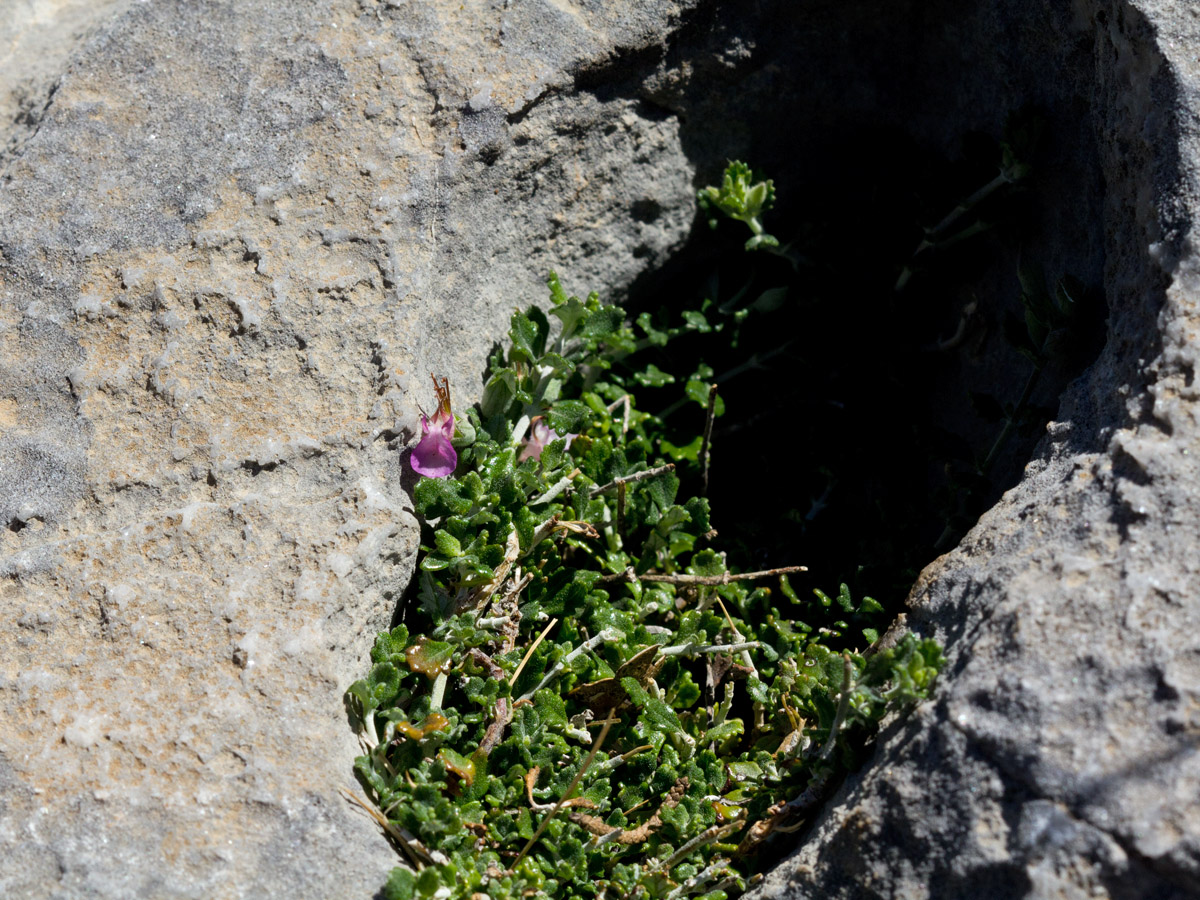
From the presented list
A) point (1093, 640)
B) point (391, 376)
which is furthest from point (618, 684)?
point (1093, 640)

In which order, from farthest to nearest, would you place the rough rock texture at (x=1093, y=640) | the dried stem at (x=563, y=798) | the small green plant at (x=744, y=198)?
the small green plant at (x=744, y=198), the dried stem at (x=563, y=798), the rough rock texture at (x=1093, y=640)

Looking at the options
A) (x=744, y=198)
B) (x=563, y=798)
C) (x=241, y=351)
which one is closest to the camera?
(x=563, y=798)

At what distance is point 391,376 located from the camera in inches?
89.4

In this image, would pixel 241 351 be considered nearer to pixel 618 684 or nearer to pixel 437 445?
pixel 437 445

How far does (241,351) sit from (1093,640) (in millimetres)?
1821

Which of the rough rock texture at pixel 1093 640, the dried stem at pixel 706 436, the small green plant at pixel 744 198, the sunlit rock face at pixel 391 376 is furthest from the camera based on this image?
the small green plant at pixel 744 198

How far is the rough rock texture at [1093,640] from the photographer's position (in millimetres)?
1540

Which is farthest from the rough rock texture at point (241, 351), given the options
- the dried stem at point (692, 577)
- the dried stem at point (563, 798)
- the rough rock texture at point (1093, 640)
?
the rough rock texture at point (1093, 640)

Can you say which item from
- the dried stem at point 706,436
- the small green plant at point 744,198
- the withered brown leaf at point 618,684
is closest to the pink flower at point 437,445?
the withered brown leaf at point 618,684

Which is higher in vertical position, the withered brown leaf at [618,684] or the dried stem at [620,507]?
the dried stem at [620,507]

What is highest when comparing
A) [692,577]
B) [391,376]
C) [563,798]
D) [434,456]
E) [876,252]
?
[876,252]

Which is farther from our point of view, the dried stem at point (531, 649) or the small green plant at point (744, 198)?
the small green plant at point (744, 198)

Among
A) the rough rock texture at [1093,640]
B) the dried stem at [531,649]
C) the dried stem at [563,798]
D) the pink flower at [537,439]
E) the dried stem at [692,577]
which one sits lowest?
the dried stem at [563,798]

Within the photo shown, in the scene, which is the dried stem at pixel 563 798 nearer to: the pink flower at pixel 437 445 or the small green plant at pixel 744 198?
the pink flower at pixel 437 445
